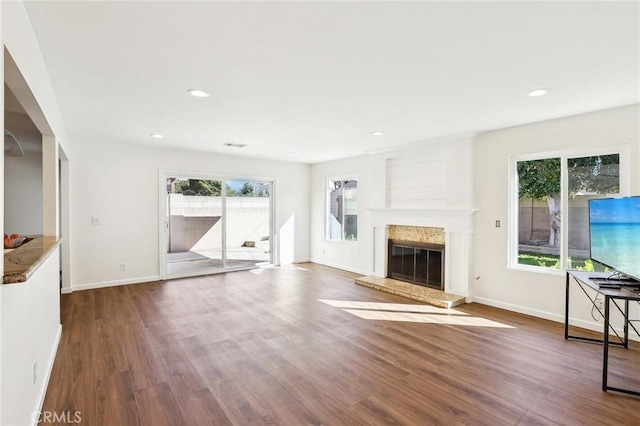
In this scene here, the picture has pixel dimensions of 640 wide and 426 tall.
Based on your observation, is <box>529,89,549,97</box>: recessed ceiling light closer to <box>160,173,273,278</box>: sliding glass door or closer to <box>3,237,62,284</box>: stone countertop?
<box>3,237,62,284</box>: stone countertop

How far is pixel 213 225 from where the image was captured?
658 centimetres

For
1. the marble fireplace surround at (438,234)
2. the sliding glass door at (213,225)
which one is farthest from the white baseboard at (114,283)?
the marble fireplace surround at (438,234)

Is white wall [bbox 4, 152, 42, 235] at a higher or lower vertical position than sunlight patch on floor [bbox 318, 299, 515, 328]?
higher

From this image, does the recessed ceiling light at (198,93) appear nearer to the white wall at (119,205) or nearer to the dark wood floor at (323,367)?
the dark wood floor at (323,367)

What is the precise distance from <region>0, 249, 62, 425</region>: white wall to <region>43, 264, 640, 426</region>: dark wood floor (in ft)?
0.80

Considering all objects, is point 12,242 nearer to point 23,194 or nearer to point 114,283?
point 114,283

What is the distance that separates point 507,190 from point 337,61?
3.15m

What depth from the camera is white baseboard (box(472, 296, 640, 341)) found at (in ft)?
11.5

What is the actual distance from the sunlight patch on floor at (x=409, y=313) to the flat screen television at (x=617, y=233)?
1299mm

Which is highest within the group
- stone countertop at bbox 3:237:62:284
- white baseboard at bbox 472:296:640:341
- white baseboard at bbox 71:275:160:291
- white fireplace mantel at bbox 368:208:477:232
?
white fireplace mantel at bbox 368:208:477:232

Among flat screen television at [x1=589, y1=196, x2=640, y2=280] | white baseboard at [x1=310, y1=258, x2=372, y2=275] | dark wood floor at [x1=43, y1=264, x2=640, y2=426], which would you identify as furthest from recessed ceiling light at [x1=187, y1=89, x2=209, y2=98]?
white baseboard at [x1=310, y1=258, x2=372, y2=275]

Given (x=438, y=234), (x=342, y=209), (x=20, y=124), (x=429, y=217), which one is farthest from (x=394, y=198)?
(x=20, y=124)

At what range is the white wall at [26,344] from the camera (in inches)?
59.1

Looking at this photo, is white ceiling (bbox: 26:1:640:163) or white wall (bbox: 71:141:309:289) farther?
white wall (bbox: 71:141:309:289)
